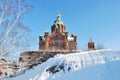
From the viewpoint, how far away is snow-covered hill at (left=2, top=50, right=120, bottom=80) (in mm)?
11602

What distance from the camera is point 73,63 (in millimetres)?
13789

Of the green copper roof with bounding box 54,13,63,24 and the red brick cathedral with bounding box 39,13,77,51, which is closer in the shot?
the red brick cathedral with bounding box 39,13,77,51

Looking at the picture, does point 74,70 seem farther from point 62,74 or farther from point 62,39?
point 62,39

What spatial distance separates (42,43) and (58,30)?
224 inches

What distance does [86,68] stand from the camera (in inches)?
499

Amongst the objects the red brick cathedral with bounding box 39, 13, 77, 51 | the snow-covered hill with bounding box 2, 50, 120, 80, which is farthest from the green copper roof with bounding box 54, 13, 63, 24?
the snow-covered hill with bounding box 2, 50, 120, 80

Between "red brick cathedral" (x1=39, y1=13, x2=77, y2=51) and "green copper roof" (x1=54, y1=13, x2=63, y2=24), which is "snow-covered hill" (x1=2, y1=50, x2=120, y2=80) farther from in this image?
"green copper roof" (x1=54, y1=13, x2=63, y2=24)

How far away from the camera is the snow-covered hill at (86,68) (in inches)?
457

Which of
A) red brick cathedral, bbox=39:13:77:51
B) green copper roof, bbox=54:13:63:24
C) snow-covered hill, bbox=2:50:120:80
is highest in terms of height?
green copper roof, bbox=54:13:63:24

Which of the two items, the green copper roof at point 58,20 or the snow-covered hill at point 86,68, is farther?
the green copper roof at point 58,20

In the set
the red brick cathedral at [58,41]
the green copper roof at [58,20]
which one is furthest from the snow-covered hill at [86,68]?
the green copper roof at [58,20]

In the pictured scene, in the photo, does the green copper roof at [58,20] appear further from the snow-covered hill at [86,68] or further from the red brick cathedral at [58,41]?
the snow-covered hill at [86,68]

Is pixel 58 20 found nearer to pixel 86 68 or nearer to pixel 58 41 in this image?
pixel 58 41

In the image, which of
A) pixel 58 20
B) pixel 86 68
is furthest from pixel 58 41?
pixel 86 68
